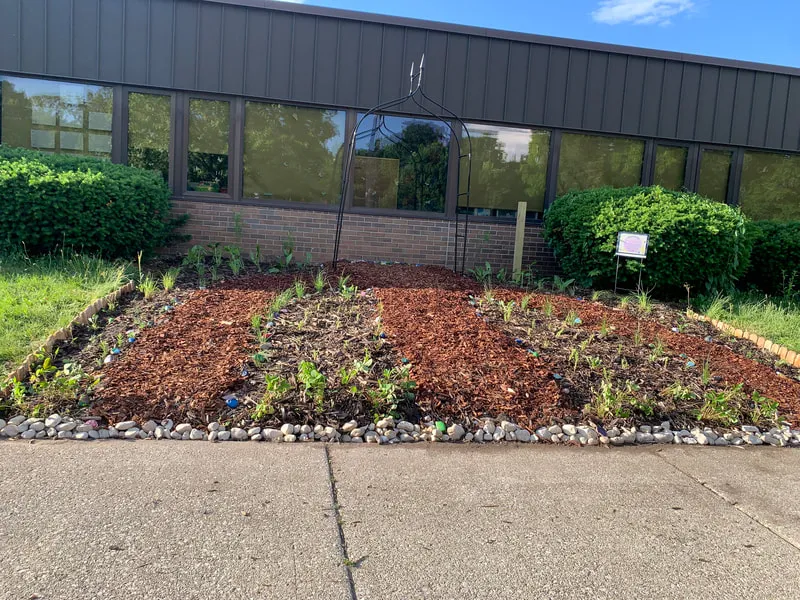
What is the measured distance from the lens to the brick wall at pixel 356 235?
8.63 metres

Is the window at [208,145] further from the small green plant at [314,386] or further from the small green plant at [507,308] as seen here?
the small green plant at [314,386]

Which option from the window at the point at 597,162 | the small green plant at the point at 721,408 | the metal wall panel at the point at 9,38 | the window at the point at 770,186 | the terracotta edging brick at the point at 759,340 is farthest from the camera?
the window at the point at 770,186

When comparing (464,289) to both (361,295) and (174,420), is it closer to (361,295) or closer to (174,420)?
(361,295)

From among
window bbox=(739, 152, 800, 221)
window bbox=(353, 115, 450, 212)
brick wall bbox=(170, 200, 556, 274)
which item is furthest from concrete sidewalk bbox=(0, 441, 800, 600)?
window bbox=(739, 152, 800, 221)

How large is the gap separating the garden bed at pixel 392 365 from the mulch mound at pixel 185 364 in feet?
0.05

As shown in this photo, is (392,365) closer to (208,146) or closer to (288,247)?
(288,247)

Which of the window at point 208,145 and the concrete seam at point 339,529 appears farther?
the window at point 208,145

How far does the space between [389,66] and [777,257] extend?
21.0 feet

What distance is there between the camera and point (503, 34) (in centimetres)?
884

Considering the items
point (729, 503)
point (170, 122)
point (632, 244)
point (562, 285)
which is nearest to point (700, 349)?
point (632, 244)

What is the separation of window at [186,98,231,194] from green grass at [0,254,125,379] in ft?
6.88

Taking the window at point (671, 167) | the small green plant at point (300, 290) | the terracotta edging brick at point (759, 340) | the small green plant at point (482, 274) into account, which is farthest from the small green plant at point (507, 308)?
the window at point (671, 167)

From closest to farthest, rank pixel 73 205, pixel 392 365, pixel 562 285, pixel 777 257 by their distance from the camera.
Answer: pixel 392 365, pixel 73 205, pixel 562 285, pixel 777 257

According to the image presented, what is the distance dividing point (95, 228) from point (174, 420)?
4.14 m
